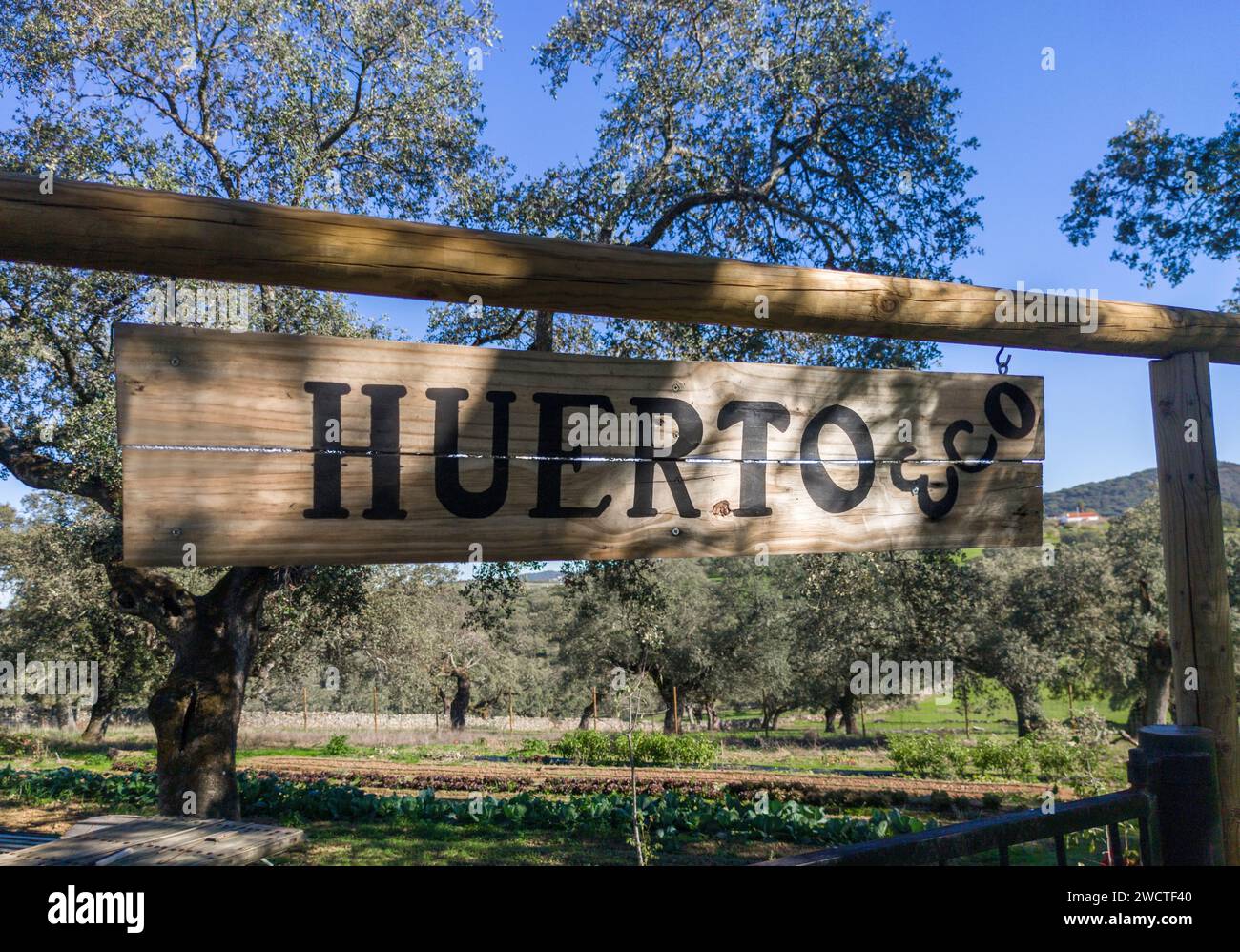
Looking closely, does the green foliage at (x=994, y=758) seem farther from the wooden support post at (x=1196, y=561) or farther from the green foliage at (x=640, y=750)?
the wooden support post at (x=1196, y=561)

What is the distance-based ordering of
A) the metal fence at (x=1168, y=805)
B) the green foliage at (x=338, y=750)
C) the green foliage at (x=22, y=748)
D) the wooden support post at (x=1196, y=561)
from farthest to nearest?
the green foliage at (x=338, y=750) → the green foliage at (x=22, y=748) → the wooden support post at (x=1196, y=561) → the metal fence at (x=1168, y=805)

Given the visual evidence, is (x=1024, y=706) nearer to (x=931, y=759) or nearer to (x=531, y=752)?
(x=931, y=759)

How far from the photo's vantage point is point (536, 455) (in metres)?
1.77

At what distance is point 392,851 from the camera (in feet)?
28.4

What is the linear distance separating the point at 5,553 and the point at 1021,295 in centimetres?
2766

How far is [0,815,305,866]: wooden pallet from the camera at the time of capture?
2520mm

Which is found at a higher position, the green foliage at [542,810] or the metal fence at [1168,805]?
the metal fence at [1168,805]

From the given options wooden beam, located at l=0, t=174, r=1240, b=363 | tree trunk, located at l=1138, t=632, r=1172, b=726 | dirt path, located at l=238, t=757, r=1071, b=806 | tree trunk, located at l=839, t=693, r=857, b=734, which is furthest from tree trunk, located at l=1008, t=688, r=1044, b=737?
wooden beam, located at l=0, t=174, r=1240, b=363

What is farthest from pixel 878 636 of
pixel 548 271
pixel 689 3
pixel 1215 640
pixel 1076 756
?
pixel 548 271

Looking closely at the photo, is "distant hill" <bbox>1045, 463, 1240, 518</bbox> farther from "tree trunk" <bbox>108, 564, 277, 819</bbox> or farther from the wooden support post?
the wooden support post

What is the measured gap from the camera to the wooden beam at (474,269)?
1.53 m

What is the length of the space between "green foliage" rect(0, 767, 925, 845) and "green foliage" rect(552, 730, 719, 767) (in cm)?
502

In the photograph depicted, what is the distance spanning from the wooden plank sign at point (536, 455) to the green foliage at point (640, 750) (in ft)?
49.0

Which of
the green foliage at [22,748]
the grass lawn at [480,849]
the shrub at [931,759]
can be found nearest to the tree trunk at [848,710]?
the shrub at [931,759]
